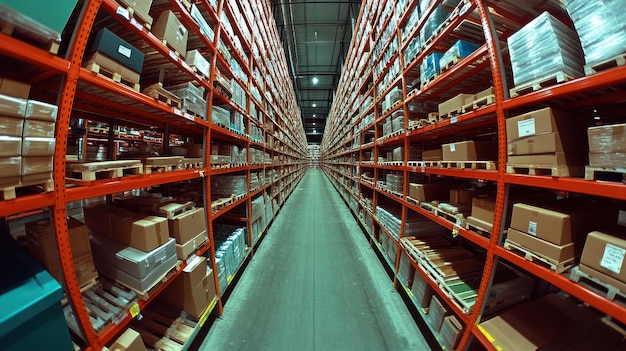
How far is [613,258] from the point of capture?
49.6 inches

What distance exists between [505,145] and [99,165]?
3289 mm

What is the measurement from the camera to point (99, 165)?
5.31 ft

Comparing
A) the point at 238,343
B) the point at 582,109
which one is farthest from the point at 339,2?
the point at 238,343

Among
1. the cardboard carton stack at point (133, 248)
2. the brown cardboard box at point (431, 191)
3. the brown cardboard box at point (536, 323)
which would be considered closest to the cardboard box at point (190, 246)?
the cardboard carton stack at point (133, 248)

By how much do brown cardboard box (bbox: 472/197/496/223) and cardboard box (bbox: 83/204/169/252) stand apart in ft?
10.4

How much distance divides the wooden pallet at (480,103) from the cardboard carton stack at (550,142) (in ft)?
1.13

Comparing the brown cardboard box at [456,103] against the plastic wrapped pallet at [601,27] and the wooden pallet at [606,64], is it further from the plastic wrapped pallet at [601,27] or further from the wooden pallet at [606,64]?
the wooden pallet at [606,64]

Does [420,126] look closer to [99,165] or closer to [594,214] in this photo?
[594,214]

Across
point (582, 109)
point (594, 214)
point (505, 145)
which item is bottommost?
point (594, 214)

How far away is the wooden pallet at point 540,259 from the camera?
59.4 inches

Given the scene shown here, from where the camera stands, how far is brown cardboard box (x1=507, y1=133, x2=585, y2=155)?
5.13 ft

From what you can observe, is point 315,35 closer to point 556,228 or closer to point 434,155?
Answer: point 434,155

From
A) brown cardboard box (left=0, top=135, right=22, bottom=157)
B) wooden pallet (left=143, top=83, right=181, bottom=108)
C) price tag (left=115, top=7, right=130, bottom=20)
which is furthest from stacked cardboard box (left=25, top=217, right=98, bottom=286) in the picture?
price tag (left=115, top=7, right=130, bottom=20)

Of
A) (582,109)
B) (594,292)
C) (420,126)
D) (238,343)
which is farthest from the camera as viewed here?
(420,126)
